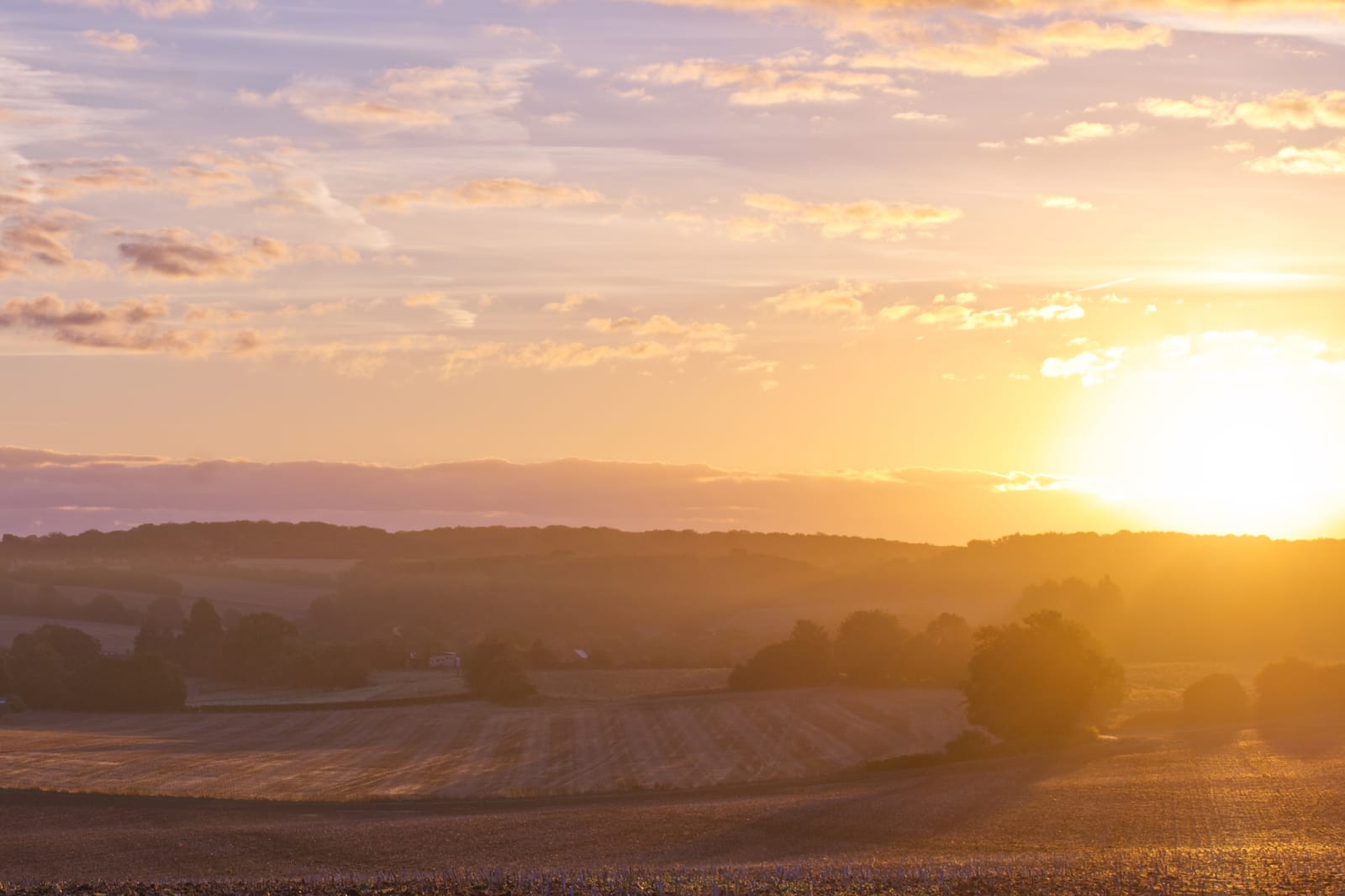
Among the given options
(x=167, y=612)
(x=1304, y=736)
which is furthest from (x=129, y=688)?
(x=1304, y=736)

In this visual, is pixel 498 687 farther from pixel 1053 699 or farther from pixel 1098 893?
pixel 1098 893

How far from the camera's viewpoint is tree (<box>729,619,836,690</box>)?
107812mm

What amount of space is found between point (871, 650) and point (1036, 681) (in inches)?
1203

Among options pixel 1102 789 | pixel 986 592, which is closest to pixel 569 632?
pixel 986 592

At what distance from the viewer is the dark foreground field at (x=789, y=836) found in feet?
114

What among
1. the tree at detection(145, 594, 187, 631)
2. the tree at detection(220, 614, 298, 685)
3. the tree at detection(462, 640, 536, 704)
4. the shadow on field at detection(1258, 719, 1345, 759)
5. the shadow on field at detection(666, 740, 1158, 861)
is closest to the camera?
the shadow on field at detection(666, 740, 1158, 861)

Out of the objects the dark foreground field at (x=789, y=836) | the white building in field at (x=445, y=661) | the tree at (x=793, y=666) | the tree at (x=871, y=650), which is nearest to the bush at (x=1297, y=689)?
the dark foreground field at (x=789, y=836)

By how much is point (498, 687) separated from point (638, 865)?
6811cm

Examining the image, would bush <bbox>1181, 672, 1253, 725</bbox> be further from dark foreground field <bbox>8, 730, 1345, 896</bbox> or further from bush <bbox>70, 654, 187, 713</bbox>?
bush <bbox>70, 654, 187, 713</bbox>

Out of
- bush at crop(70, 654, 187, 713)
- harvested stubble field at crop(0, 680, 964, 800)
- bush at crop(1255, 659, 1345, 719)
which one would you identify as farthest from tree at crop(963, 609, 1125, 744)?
bush at crop(70, 654, 187, 713)

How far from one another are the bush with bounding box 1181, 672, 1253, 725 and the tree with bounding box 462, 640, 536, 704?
50.2m

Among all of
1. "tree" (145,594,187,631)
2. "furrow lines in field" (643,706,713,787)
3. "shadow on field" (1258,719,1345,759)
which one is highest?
"tree" (145,594,187,631)

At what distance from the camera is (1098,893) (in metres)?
33.0

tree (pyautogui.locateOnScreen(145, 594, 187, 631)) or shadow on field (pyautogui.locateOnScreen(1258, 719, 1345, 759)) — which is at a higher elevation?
tree (pyautogui.locateOnScreen(145, 594, 187, 631))
